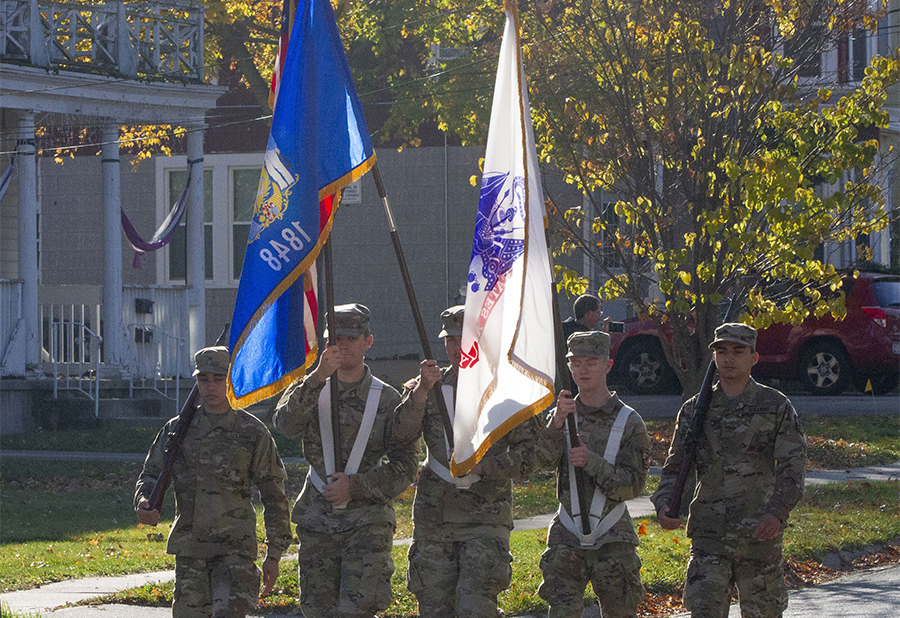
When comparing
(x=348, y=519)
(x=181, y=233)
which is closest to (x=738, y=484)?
(x=348, y=519)

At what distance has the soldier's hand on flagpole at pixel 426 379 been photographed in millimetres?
6582

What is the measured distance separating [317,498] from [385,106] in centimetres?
2123

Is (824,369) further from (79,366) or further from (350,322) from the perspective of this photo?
(350,322)

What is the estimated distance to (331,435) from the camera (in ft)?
22.5

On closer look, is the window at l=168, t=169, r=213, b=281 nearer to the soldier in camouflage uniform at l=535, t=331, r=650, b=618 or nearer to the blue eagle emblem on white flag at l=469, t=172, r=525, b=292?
the blue eagle emblem on white flag at l=469, t=172, r=525, b=292

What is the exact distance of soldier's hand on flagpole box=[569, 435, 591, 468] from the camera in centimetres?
674

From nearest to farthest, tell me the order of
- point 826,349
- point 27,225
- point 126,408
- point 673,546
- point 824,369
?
point 673,546
point 27,225
point 126,408
point 826,349
point 824,369

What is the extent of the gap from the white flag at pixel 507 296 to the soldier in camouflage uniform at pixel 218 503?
110 cm

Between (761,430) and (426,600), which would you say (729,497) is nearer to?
(761,430)

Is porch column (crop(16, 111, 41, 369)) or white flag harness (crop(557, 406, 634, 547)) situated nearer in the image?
white flag harness (crop(557, 406, 634, 547))

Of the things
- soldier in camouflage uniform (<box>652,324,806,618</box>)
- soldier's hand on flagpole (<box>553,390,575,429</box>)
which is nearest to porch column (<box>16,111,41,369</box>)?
soldier's hand on flagpole (<box>553,390,575,429</box>)

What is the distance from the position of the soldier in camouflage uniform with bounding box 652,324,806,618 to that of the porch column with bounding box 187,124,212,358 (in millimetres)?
14280

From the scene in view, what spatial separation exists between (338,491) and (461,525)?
2.25ft

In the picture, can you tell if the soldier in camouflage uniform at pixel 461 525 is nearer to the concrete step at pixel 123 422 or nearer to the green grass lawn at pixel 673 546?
the green grass lawn at pixel 673 546
